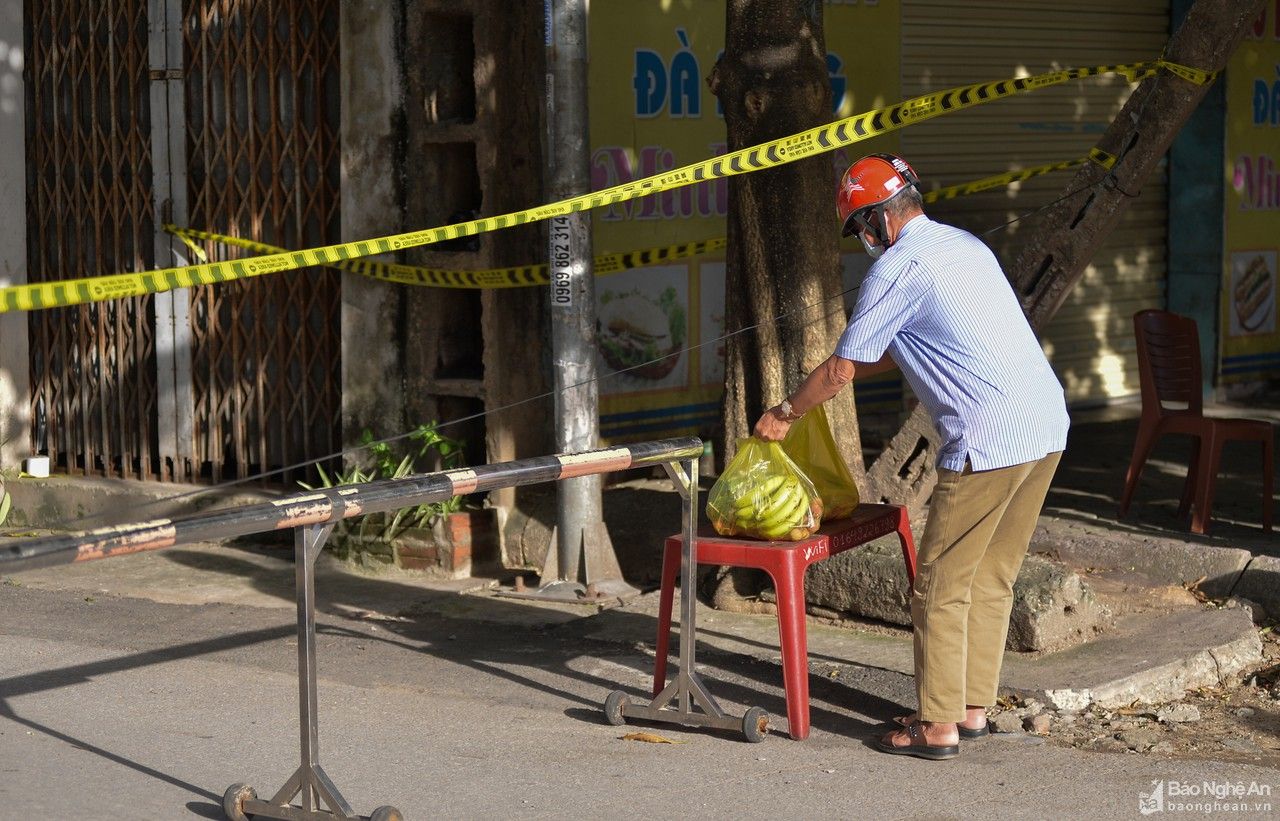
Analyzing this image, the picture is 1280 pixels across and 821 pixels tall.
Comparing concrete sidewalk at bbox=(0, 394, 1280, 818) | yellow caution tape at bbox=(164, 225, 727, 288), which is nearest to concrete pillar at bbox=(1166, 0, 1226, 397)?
concrete sidewalk at bbox=(0, 394, 1280, 818)

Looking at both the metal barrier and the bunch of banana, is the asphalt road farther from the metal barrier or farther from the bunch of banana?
the bunch of banana

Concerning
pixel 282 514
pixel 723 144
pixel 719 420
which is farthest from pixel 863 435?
pixel 282 514

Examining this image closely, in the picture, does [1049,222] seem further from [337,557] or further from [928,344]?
[337,557]

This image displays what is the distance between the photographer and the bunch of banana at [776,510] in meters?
5.58

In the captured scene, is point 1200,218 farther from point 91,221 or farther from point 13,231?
point 13,231

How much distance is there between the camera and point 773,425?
550cm

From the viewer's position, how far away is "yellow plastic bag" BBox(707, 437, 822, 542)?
5586 millimetres

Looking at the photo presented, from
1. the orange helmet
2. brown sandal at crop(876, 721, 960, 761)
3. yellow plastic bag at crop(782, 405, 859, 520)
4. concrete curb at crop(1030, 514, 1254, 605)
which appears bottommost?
brown sandal at crop(876, 721, 960, 761)

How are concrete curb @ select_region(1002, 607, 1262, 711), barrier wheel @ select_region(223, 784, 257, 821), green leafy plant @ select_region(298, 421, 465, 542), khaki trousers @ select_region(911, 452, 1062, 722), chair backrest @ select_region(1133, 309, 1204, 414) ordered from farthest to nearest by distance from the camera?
1. chair backrest @ select_region(1133, 309, 1204, 414)
2. green leafy plant @ select_region(298, 421, 465, 542)
3. concrete curb @ select_region(1002, 607, 1262, 711)
4. khaki trousers @ select_region(911, 452, 1062, 722)
5. barrier wheel @ select_region(223, 784, 257, 821)

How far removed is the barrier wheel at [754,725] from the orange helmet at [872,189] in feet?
5.23

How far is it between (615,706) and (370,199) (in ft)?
12.0

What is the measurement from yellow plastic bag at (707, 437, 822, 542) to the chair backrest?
3453 mm

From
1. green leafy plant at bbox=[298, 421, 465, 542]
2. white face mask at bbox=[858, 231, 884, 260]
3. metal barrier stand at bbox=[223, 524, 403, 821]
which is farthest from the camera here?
green leafy plant at bbox=[298, 421, 465, 542]

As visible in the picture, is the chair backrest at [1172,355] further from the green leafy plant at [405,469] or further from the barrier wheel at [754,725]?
the barrier wheel at [754,725]
